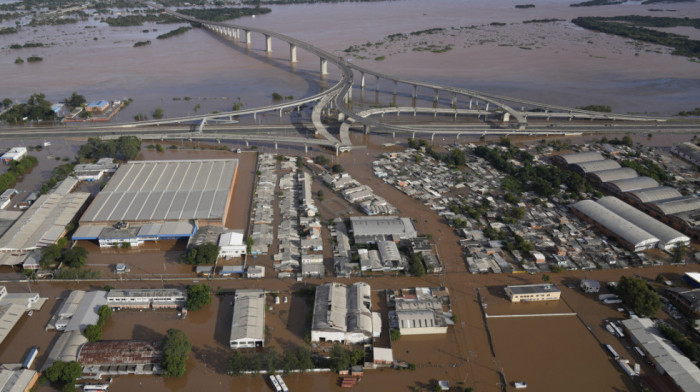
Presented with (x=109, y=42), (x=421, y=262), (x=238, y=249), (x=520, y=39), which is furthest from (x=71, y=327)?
(x=520, y=39)

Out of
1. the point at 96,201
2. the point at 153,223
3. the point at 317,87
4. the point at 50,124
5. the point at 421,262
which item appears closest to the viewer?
the point at 421,262

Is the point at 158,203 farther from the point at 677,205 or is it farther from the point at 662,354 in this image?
the point at 677,205

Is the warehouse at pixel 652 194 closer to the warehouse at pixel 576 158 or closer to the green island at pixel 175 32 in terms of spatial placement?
the warehouse at pixel 576 158

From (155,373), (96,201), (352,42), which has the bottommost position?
(155,373)

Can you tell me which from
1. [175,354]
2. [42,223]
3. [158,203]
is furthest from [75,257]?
[175,354]

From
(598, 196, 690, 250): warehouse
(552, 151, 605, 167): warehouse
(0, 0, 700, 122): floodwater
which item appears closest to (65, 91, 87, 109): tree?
(0, 0, 700, 122): floodwater

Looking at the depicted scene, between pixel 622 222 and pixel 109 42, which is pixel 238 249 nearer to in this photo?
pixel 622 222

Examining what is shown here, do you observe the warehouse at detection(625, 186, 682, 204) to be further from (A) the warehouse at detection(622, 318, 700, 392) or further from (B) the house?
(B) the house

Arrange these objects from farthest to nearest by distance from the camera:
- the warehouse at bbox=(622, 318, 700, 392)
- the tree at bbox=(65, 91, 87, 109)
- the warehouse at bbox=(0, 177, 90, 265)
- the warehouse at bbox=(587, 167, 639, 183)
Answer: the tree at bbox=(65, 91, 87, 109) < the warehouse at bbox=(587, 167, 639, 183) < the warehouse at bbox=(0, 177, 90, 265) < the warehouse at bbox=(622, 318, 700, 392)
